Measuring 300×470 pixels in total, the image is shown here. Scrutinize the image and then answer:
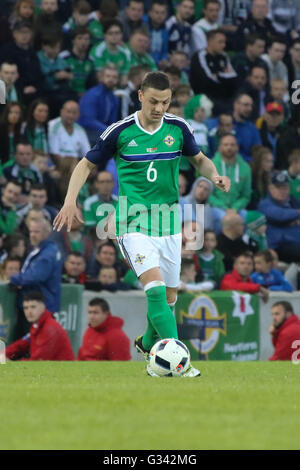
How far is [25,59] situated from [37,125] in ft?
4.73

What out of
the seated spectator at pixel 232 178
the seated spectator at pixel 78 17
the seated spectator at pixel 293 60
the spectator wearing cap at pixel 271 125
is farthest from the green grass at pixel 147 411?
the seated spectator at pixel 293 60

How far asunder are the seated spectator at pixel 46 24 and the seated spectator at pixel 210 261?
4.55m

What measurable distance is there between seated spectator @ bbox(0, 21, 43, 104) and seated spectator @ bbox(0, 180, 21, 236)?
8.12 feet

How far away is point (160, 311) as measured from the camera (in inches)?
336

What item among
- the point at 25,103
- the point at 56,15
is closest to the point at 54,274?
the point at 25,103

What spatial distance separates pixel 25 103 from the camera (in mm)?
16859

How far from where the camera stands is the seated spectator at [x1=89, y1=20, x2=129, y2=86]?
17922 millimetres

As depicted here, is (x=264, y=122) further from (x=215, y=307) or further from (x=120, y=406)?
(x=120, y=406)

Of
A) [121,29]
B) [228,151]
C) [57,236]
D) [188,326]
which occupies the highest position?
[121,29]

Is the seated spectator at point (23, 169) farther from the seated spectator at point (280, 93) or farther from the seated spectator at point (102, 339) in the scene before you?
the seated spectator at point (280, 93)

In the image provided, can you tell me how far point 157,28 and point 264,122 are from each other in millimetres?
2626

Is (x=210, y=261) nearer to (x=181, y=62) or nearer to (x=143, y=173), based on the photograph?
(x=181, y=62)

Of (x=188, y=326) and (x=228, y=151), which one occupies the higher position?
(x=228, y=151)
